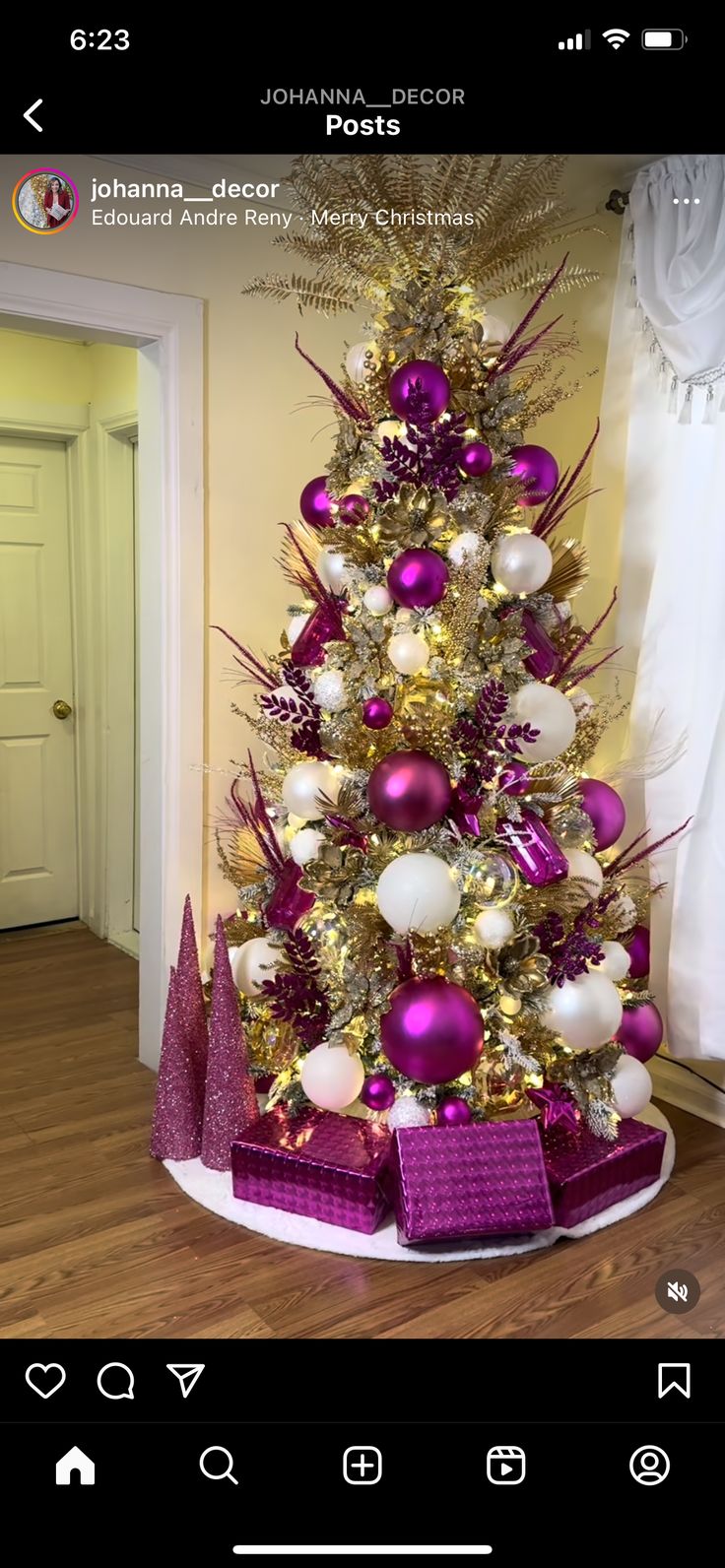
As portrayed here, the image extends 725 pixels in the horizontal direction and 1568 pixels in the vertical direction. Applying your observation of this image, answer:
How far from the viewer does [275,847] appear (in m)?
2.19

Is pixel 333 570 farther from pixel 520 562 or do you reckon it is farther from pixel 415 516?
pixel 520 562

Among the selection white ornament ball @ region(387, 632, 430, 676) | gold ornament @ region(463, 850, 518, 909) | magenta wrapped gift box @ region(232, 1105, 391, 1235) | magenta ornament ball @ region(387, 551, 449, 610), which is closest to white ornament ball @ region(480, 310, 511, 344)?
magenta ornament ball @ region(387, 551, 449, 610)

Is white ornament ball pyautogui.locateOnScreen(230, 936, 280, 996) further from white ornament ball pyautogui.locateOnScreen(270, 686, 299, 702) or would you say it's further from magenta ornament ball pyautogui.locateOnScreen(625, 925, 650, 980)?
magenta ornament ball pyautogui.locateOnScreen(625, 925, 650, 980)

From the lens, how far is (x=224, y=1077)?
2.03 metres

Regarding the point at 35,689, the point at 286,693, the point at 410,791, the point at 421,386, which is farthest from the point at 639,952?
the point at 35,689

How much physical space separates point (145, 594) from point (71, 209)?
122cm

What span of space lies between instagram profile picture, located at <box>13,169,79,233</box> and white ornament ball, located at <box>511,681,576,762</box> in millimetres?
982

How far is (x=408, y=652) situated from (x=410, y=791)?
0.24m

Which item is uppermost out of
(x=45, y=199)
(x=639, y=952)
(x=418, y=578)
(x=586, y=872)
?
(x=45, y=199)

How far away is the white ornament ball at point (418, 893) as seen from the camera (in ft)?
5.57
